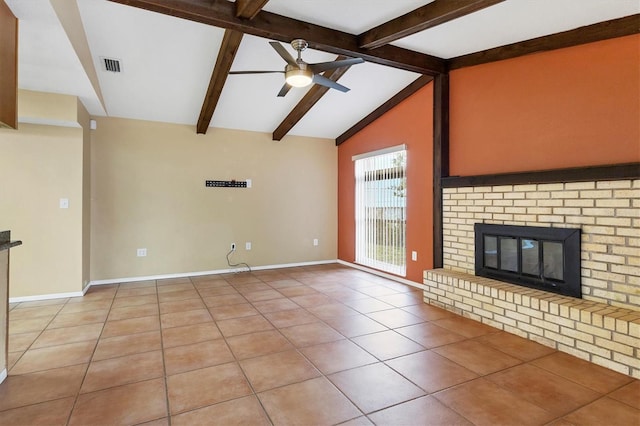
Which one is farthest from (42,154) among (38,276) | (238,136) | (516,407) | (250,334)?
(516,407)

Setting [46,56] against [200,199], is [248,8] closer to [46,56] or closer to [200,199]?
[46,56]

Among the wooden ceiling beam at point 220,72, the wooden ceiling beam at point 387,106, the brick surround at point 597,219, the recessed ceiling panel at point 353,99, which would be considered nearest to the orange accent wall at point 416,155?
the wooden ceiling beam at point 387,106

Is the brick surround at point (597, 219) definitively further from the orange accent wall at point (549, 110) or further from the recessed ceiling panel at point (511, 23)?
the recessed ceiling panel at point (511, 23)

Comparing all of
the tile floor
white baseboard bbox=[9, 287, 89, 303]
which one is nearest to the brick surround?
the tile floor

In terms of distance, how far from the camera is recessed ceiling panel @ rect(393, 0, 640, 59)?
2564 mm

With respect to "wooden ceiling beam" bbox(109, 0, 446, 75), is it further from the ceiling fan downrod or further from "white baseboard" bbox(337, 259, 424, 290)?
"white baseboard" bbox(337, 259, 424, 290)

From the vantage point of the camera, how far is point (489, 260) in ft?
11.7

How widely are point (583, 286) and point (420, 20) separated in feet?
8.73

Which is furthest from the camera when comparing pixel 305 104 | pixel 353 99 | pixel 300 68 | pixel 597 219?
pixel 353 99

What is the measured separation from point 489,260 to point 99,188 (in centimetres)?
529

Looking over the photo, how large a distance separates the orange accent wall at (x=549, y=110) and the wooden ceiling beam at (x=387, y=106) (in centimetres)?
43

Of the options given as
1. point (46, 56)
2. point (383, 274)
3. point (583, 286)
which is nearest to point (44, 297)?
point (46, 56)

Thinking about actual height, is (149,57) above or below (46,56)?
above

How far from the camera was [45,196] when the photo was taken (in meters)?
4.03
